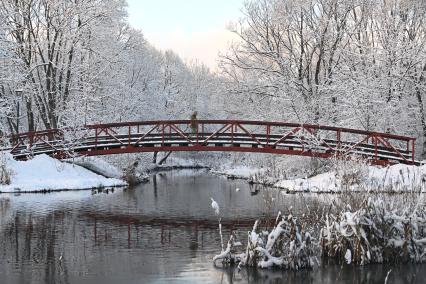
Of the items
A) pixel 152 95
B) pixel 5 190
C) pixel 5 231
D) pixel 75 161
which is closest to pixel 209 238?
pixel 5 231

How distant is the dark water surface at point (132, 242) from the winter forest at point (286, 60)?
31.9 ft

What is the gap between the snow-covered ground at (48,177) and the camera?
77.7 feet

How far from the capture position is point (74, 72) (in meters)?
32.2

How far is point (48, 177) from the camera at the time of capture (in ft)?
82.9

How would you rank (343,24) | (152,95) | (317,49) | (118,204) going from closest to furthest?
(118,204) < (343,24) < (317,49) < (152,95)

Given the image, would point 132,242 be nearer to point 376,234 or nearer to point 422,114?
point 376,234

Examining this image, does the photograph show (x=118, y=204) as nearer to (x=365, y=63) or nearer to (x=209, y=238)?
(x=209, y=238)

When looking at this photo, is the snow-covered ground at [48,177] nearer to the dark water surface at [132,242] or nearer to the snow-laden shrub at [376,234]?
the dark water surface at [132,242]

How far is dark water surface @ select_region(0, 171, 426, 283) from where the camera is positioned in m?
9.48

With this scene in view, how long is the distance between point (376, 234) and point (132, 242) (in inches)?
211

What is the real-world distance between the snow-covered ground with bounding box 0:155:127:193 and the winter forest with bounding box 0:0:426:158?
11.0 feet

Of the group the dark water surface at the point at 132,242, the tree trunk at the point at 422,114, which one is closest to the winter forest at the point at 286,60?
the tree trunk at the point at 422,114

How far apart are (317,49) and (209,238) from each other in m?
22.5

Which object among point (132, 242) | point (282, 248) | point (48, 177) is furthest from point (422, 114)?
point (282, 248)
